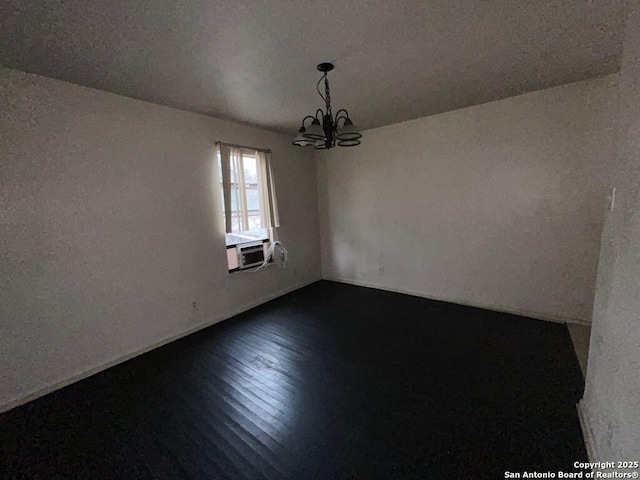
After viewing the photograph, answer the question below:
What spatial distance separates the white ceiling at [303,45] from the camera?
1606 mm

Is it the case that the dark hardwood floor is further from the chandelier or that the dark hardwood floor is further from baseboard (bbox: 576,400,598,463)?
the chandelier

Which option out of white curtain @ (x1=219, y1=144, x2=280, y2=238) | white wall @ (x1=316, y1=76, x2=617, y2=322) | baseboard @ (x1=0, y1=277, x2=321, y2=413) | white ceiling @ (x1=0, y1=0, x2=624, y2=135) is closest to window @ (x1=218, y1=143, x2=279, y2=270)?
white curtain @ (x1=219, y1=144, x2=280, y2=238)

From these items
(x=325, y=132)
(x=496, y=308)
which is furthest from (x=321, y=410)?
(x=496, y=308)

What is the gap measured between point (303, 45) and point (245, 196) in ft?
7.37

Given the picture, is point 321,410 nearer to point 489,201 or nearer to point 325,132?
point 325,132

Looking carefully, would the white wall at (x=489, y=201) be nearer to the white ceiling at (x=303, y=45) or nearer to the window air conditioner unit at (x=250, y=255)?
the white ceiling at (x=303, y=45)

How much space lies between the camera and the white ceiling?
161cm

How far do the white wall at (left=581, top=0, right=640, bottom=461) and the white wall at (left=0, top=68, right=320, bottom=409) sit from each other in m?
3.52

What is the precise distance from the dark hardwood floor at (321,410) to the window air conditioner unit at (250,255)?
1.11 meters

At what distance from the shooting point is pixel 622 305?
4.13 ft

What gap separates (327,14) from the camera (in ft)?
5.41

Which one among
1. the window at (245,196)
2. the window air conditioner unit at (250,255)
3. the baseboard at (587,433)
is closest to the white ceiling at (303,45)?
the window at (245,196)

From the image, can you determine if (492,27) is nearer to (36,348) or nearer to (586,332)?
(586,332)

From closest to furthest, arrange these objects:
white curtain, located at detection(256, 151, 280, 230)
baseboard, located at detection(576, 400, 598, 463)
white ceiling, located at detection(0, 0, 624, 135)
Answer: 1. baseboard, located at detection(576, 400, 598, 463)
2. white ceiling, located at detection(0, 0, 624, 135)
3. white curtain, located at detection(256, 151, 280, 230)
